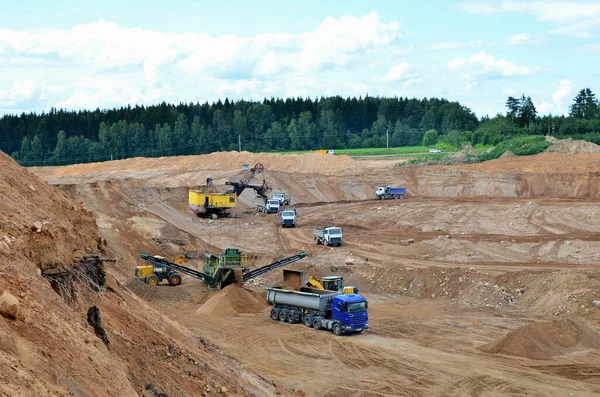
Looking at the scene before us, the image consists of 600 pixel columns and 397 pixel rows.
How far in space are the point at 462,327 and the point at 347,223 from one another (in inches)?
1289

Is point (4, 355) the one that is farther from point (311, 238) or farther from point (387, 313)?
point (311, 238)

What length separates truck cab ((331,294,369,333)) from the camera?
30375mm

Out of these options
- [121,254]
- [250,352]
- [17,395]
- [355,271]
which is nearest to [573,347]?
[250,352]

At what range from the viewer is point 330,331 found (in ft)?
102

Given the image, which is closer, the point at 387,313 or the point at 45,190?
the point at 45,190

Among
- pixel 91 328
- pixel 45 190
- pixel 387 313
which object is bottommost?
pixel 387 313

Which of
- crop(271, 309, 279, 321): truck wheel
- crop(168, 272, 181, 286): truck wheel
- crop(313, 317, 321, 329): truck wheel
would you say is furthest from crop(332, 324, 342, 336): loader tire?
crop(168, 272, 181, 286): truck wheel

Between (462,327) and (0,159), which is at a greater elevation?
(0,159)

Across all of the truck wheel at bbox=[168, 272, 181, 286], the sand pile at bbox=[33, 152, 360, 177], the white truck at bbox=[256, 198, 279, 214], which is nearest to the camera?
the truck wheel at bbox=[168, 272, 181, 286]

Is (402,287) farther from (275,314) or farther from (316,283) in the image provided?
(275,314)

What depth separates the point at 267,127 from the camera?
145000 mm

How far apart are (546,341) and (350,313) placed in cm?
782

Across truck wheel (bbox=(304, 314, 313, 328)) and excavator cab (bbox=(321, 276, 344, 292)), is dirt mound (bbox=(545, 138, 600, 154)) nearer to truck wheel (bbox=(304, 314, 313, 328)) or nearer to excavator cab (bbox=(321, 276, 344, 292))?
excavator cab (bbox=(321, 276, 344, 292))

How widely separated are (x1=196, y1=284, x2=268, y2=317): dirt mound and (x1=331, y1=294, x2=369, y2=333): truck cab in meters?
6.39
